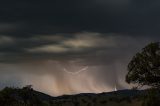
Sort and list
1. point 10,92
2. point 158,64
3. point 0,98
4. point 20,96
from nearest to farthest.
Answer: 1. point 158,64
2. point 0,98
3. point 10,92
4. point 20,96

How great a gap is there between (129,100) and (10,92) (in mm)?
64491

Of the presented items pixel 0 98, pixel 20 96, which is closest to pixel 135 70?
pixel 0 98

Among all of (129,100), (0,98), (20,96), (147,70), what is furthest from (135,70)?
(129,100)

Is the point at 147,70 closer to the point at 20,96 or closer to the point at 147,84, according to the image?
the point at 147,84

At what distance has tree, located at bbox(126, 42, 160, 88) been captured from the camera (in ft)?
265

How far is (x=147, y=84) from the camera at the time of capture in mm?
82250

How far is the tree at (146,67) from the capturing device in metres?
80.7

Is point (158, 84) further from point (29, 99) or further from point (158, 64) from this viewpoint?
point (29, 99)

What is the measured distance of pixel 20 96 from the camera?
164m

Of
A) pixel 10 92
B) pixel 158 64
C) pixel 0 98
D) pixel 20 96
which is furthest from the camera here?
pixel 20 96

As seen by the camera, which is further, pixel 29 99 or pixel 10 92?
pixel 29 99

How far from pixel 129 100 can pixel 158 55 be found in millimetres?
108855

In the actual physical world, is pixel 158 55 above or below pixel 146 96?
above

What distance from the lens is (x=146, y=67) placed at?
8112 cm
